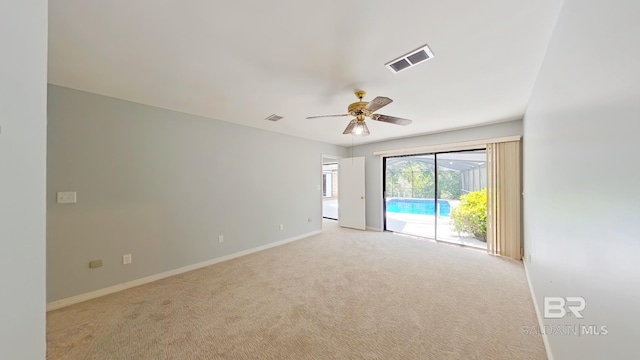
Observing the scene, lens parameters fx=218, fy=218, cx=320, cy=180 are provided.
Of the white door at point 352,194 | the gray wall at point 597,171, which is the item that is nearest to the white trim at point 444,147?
the white door at point 352,194

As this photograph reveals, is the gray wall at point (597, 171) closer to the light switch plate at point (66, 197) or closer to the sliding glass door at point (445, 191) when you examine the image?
the sliding glass door at point (445, 191)

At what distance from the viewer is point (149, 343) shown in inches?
71.1

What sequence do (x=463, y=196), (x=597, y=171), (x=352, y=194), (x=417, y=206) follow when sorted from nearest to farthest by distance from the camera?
(x=597, y=171)
(x=463, y=196)
(x=417, y=206)
(x=352, y=194)

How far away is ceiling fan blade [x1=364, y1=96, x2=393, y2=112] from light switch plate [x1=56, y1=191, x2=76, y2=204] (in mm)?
3378

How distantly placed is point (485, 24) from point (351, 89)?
1234 millimetres

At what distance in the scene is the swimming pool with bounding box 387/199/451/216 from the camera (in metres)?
4.86

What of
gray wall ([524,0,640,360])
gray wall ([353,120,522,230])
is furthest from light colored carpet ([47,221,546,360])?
gray wall ([353,120,522,230])

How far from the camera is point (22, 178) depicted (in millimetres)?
604

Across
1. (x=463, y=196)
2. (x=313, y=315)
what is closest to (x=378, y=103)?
(x=313, y=315)

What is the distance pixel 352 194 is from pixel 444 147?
2482mm

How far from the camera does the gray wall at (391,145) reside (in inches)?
152

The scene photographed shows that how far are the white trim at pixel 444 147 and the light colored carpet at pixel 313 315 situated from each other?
205cm

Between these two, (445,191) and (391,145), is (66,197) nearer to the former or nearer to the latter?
(391,145)

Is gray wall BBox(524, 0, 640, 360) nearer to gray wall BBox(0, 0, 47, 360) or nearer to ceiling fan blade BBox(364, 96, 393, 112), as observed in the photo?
ceiling fan blade BBox(364, 96, 393, 112)
